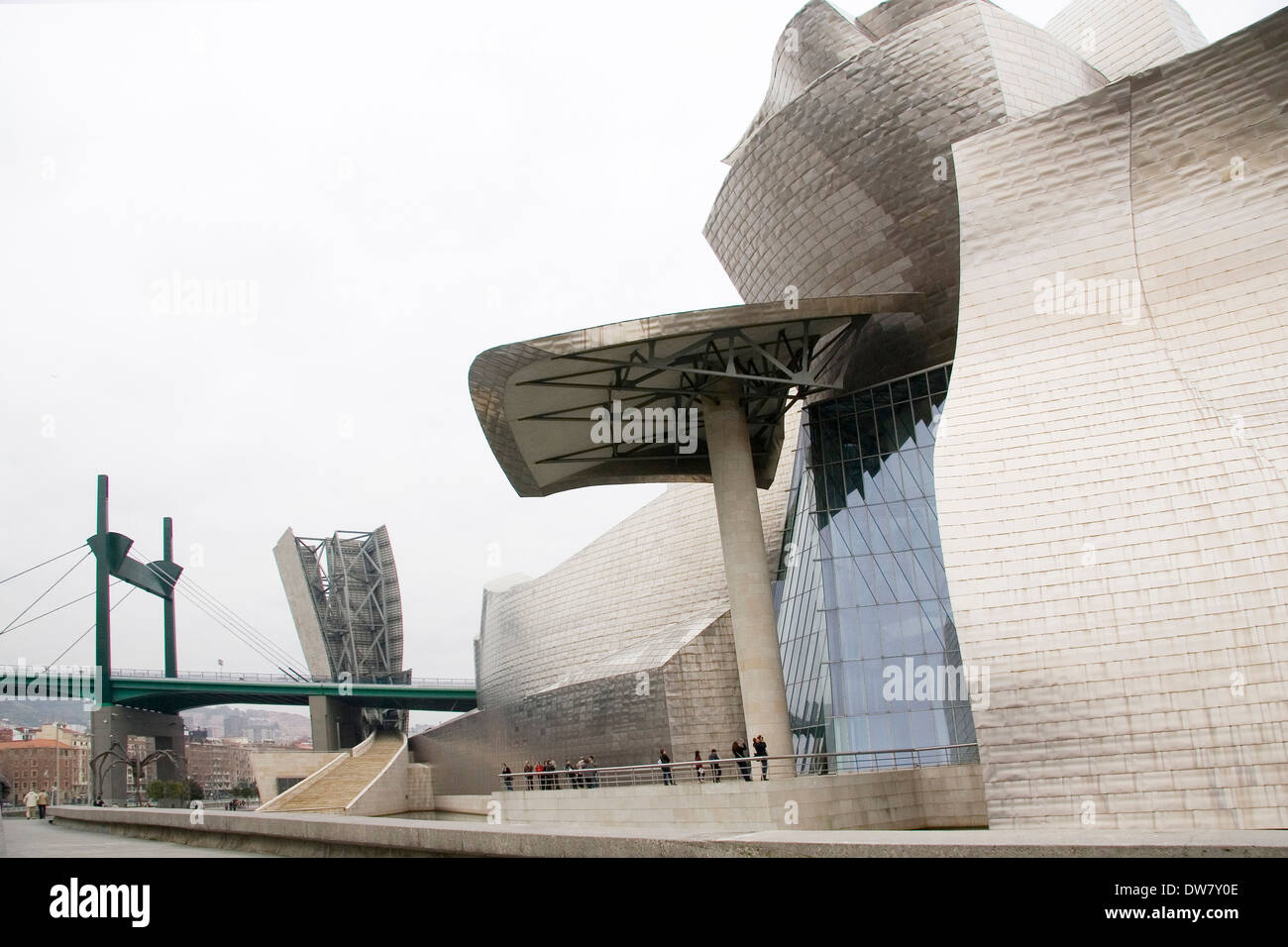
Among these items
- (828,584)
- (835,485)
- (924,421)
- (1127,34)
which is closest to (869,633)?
(828,584)

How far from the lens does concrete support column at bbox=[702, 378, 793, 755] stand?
2067 cm

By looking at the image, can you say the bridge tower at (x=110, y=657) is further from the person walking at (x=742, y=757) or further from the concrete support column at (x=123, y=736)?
the person walking at (x=742, y=757)

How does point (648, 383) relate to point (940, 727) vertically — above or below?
above

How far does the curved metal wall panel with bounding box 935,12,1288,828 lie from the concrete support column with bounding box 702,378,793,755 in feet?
17.0

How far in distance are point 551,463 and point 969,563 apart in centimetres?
1222

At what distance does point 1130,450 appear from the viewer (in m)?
16.2

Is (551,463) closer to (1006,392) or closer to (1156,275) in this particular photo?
(1006,392)

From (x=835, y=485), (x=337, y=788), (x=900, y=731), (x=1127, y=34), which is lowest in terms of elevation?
(x=337, y=788)

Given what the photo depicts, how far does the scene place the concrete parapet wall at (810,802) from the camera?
57.3 feet

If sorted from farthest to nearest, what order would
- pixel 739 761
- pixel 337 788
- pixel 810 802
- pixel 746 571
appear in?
pixel 337 788 < pixel 746 571 < pixel 739 761 < pixel 810 802

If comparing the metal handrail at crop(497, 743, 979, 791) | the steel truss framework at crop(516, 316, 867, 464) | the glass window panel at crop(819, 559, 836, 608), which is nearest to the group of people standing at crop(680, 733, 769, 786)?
the metal handrail at crop(497, 743, 979, 791)

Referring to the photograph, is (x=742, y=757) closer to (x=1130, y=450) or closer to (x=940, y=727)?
(x=940, y=727)

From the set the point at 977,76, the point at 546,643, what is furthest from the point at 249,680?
the point at 977,76

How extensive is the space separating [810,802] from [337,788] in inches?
1127
